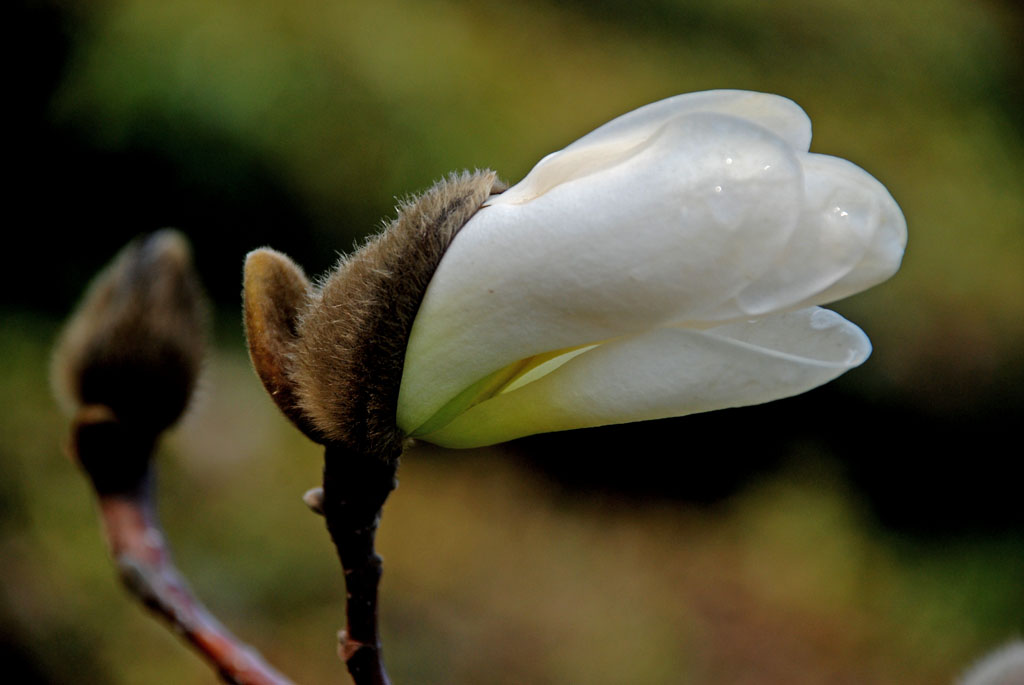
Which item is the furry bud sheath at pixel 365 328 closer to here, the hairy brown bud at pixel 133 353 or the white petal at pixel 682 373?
the white petal at pixel 682 373

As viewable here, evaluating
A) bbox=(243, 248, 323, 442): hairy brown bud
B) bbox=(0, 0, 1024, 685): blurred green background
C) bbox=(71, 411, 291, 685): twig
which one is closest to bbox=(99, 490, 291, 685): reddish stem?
bbox=(71, 411, 291, 685): twig

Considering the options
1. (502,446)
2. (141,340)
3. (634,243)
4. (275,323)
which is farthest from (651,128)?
(502,446)

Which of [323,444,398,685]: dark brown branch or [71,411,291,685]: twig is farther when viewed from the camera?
[71,411,291,685]: twig

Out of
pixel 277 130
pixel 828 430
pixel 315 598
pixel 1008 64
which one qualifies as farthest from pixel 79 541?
pixel 1008 64

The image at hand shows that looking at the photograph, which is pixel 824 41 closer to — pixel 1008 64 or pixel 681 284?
pixel 1008 64

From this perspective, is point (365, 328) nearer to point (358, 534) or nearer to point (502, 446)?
point (358, 534)

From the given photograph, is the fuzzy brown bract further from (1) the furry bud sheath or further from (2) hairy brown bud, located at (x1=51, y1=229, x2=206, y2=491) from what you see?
(1) the furry bud sheath

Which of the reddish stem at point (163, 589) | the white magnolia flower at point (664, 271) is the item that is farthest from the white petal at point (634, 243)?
the reddish stem at point (163, 589)
